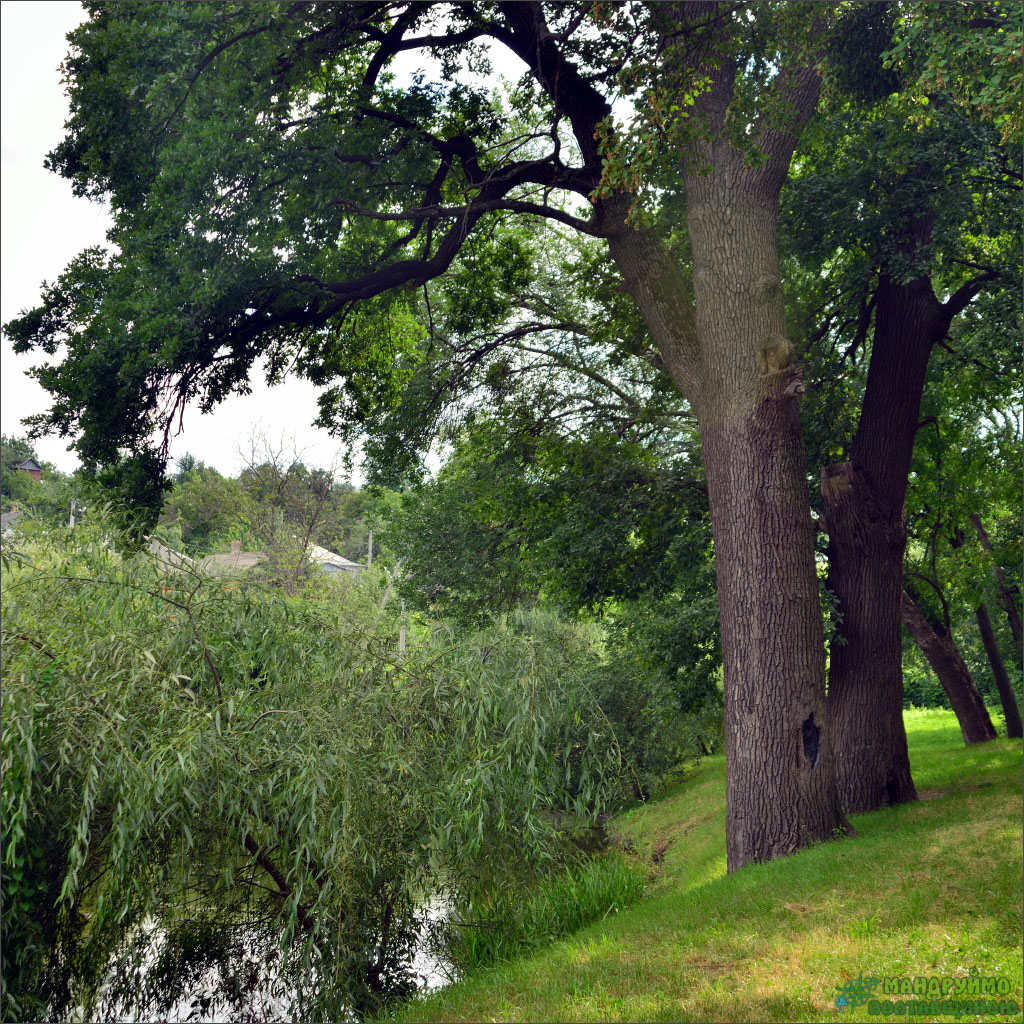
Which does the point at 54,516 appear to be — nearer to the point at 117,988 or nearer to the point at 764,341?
the point at 117,988

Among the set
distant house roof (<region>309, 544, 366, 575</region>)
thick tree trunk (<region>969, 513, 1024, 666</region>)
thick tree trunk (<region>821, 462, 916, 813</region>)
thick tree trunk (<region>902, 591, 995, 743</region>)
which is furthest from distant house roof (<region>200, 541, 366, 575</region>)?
thick tree trunk (<region>969, 513, 1024, 666</region>)

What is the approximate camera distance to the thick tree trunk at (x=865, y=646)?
10391 millimetres

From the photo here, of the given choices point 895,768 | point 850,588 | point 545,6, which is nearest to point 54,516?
point 545,6

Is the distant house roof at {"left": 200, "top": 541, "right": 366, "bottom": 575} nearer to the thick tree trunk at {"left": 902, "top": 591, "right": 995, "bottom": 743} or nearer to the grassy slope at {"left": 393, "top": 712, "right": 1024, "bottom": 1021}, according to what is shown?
the grassy slope at {"left": 393, "top": 712, "right": 1024, "bottom": 1021}

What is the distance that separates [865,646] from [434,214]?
6986mm

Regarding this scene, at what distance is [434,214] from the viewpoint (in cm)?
990

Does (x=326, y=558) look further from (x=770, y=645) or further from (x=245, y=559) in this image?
(x=770, y=645)

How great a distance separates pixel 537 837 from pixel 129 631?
3313mm

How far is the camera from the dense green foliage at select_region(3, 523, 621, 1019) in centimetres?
552

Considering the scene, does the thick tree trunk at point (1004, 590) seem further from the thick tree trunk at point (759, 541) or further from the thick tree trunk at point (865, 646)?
the thick tree trunk at point (759, 541)
